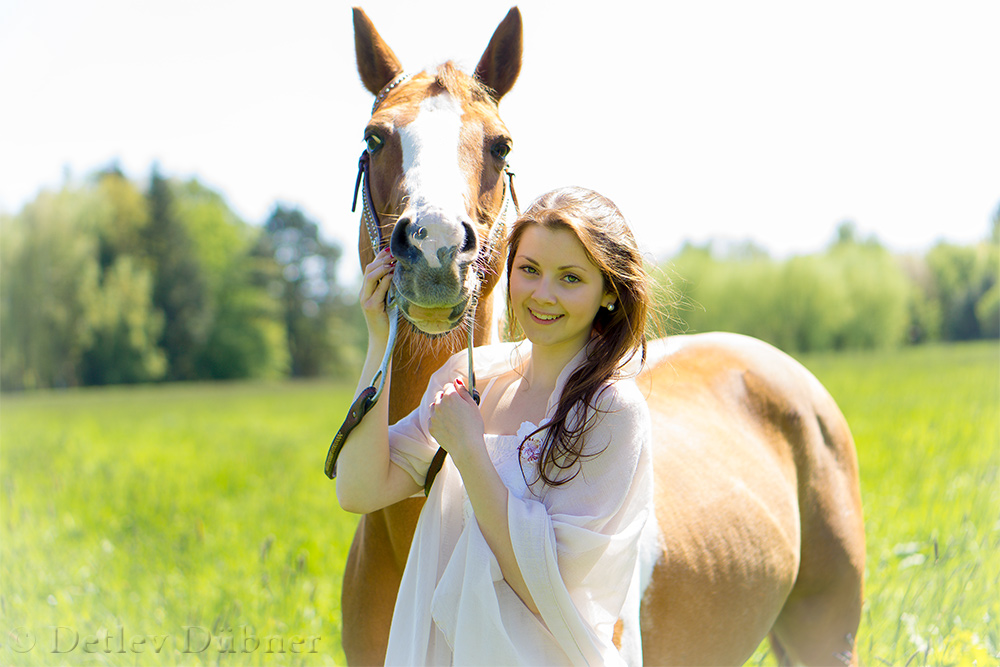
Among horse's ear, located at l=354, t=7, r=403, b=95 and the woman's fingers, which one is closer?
the woman's fingers

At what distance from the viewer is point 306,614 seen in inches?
148

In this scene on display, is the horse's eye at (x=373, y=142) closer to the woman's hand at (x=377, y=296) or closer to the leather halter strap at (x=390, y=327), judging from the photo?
the leather halter strap at (x=390, y=327)

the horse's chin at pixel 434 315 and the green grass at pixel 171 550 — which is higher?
the horse's chin at pixel 434 315

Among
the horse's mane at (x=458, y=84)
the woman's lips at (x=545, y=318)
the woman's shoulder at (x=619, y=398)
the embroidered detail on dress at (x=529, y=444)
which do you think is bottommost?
the embroidered detail on dress at (x=529, y=444)

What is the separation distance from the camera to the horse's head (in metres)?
1.62

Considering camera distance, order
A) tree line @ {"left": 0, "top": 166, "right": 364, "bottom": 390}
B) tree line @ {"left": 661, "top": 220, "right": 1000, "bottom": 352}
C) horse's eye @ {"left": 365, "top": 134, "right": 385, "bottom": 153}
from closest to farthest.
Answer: horse's eye @ {"left": 365, "top": 134, "right": 385, "bottom": 153} → tree line @ {"left": 661, "top": 220, "right": 1000, "bottom": 352} → tree line @ {"left": 0, "top": 166, "right": 364, "bottom": 390}

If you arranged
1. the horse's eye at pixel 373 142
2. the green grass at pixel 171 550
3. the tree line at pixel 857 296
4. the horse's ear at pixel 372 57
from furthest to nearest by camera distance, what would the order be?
the tree line at pixel 857 296
the green grass at pixel 171 550
the horse's ear at pixel 372 57
the horse's eye at pixel 373 142

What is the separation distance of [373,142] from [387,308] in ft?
2.19

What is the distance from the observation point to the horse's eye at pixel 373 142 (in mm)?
2054

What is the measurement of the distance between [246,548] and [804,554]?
13.5 feet

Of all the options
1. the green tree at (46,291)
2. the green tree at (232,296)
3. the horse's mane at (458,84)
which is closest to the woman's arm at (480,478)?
the horse's mane at (458,84)

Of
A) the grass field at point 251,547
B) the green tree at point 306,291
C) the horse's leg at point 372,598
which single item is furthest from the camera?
the green tree at point 306,291

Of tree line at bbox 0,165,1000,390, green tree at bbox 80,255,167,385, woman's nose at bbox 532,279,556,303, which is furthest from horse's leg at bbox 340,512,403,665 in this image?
green tree at bbox 80,255,167,385

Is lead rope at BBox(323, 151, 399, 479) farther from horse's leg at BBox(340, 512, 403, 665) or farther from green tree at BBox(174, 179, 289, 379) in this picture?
green tree at BBox(174, 179, 289, 379)
